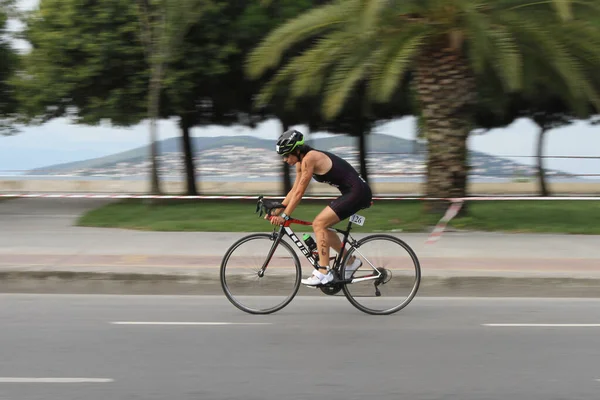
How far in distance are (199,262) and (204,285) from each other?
991 millimetres

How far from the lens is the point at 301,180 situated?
7.74m

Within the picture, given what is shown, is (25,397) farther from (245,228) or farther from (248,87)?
(248,87)

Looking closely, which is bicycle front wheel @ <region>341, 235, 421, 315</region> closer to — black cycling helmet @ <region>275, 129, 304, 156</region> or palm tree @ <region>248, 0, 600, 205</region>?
black cycling helmet @ <region>275, 129, 304, 156</region>

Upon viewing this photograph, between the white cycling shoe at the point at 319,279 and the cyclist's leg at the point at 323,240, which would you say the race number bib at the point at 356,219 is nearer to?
the cyclist's leg at the point at 323,240

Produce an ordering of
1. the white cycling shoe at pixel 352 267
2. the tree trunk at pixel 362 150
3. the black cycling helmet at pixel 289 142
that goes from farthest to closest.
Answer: the tree trunk at pixel 362 150, the white cycling shoe at pixel 352 267, the black cycling helmet at pixel 289 142

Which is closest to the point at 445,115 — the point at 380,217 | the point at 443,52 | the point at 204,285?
the point at 443,52

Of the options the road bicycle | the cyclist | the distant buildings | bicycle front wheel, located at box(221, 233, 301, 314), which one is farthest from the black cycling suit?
the distant buildings

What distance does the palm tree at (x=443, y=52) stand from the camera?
13078 mm

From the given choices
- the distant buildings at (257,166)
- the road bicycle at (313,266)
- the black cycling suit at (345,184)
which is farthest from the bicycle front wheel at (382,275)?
the distant buildings at (257,166)

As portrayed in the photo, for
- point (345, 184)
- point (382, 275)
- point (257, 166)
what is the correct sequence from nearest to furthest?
point (345, 184)
point (382, 275)
point (257, 166)

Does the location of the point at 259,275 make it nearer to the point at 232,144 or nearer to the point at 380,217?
the point at 380,217

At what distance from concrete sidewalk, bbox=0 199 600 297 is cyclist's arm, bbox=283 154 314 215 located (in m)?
1.81

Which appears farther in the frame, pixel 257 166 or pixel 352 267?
pixel 257 166

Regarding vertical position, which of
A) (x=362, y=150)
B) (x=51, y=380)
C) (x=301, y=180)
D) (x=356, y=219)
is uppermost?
(x=301, y=180)
